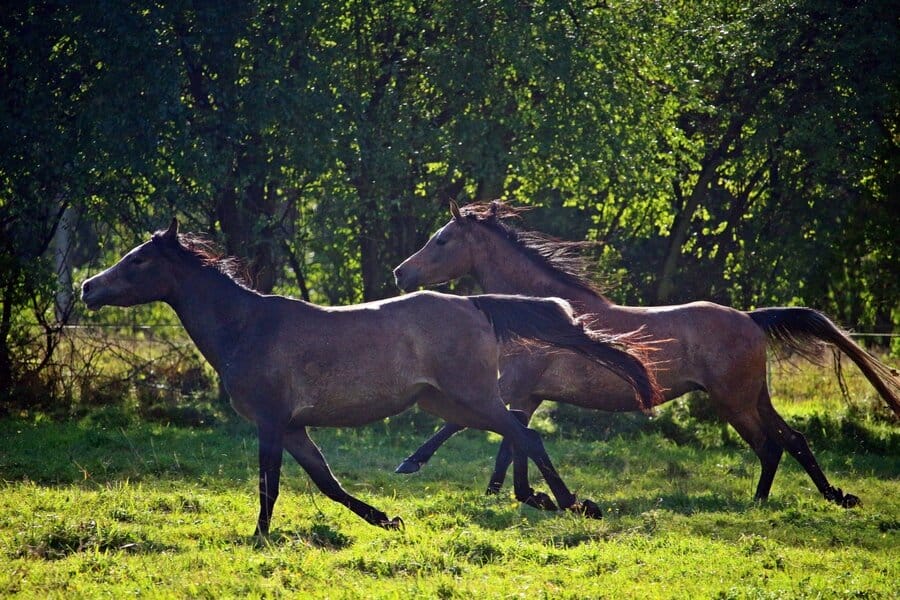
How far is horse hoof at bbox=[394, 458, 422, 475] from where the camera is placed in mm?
10730

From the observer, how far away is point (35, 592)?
21.0 feet

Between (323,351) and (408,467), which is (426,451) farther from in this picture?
(323,351)

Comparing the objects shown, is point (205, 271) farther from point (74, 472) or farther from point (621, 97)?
point (621, 97)

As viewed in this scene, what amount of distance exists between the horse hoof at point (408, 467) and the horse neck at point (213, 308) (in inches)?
107

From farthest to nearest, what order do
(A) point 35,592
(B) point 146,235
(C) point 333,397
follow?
(B) point 146,235 → (C) point 333,397 → (A) point 35,592

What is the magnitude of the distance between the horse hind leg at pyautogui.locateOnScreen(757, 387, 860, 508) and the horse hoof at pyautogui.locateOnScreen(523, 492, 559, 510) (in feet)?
8.46

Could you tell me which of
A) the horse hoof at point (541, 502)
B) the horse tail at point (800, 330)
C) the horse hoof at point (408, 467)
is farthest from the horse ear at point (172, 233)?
the horse tail at point (800, 330)

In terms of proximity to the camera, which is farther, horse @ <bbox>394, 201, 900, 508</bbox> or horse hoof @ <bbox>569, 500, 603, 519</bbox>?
horse @ <bbox>394, 201, 900, 508</bbox>

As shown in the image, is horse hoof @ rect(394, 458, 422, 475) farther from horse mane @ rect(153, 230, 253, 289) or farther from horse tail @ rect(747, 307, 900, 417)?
horse tail @ rect(747, 307, 900, 417)

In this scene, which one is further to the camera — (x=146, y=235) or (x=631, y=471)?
(x=146, y=235)

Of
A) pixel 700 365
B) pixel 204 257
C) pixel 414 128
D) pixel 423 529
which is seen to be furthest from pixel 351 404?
pixel 414 128

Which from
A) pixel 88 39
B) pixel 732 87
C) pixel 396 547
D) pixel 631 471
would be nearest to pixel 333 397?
pixel 396 547

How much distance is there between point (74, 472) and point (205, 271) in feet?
10.1

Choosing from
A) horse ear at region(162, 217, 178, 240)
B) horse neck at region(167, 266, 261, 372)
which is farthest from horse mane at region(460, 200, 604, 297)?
horse ear at region(162, 217, 178, 240)
